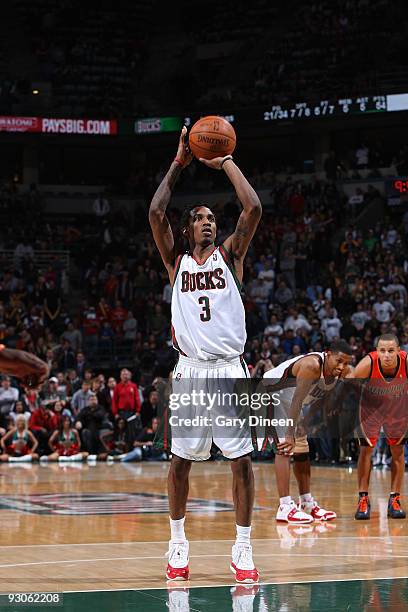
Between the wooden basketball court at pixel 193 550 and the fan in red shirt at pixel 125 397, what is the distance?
17.4 feet

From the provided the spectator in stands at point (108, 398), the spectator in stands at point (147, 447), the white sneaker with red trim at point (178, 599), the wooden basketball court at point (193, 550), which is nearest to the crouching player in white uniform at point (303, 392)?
the wooden basketball court at point (193, 550)

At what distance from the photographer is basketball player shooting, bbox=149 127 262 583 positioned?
279 inches

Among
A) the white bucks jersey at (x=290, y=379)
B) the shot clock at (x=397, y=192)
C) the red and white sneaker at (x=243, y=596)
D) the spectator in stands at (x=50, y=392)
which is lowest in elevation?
the red and white sneaker at (x=243, y=596)

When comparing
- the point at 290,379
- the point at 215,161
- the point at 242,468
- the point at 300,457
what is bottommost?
the point at 300,457

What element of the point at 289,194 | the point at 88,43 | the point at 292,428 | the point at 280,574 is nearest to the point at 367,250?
the point at 289,194

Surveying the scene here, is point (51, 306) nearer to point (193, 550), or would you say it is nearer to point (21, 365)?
point (193, 550)

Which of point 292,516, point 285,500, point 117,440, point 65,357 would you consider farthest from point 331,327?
point 292,516

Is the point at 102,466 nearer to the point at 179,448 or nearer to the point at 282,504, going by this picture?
the point at 282,504

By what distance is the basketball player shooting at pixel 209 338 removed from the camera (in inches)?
279

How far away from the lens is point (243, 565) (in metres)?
6.94

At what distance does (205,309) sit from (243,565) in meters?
1.68

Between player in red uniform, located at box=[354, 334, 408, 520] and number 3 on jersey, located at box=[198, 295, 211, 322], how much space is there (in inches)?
167

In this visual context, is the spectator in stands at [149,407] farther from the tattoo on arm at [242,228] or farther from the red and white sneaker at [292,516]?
the tattoo on arm at [242,228]

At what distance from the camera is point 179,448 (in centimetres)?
719
